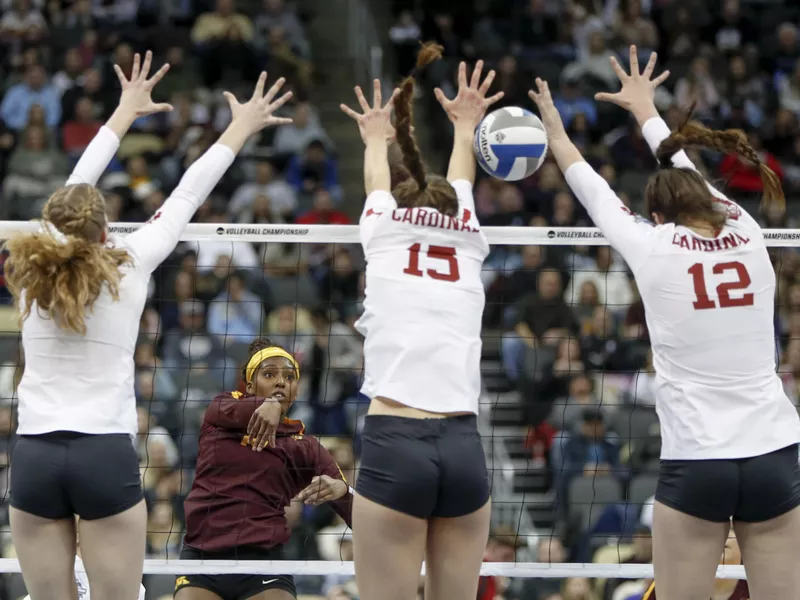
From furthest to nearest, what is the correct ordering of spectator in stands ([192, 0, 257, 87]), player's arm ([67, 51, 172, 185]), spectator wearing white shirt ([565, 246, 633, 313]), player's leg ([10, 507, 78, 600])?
spectator in stands ([192, 0, 257, 87])
spectator wearing white shirt ([565, 246, 633, 313])
player's arm ([67, 51, 172, 185])
player's leg ([10, 507, 78, 600])

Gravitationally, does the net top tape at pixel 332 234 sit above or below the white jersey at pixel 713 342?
above

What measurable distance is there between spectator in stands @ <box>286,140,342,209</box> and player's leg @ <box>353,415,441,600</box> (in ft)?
29.7

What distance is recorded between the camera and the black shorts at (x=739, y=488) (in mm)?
4465

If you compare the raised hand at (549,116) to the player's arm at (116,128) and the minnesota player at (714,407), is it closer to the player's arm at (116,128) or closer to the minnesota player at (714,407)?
the minnesota player at (714,407)

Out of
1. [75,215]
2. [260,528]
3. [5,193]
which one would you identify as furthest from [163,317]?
[75,215]

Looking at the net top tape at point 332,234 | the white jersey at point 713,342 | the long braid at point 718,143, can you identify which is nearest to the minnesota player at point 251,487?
the net top tape at point 332,234

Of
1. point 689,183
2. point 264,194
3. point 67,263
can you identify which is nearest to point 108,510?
point 67,263

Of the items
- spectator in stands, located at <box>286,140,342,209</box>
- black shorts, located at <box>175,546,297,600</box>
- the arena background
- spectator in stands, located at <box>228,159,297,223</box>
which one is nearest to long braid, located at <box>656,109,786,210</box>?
black shorts, located at <box>175,546,297,600</box>

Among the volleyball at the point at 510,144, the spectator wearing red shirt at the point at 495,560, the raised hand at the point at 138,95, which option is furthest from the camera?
the spectator wearing red shirt at the point at 495,560

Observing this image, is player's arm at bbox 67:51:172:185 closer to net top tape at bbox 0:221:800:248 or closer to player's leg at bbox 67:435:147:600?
net top tape at bbox 0:221:800:248

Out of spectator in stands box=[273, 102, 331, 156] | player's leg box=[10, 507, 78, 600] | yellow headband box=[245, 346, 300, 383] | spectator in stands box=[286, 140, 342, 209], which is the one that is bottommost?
player's leg box=[10, 507, 78, 600]

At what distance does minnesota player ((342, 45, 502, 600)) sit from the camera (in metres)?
4.43

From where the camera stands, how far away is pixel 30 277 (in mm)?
4453

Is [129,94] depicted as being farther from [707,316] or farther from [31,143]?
[31,143]
